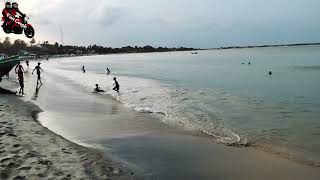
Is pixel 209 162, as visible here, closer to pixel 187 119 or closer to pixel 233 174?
pixel 233 174

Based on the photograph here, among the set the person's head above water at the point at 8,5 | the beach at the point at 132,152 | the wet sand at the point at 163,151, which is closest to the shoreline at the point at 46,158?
the beach at the point at 132,152

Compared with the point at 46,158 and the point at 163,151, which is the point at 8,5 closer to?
the point at 46,158

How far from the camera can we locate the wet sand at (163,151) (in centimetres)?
963

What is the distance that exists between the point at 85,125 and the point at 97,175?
7.25 meters

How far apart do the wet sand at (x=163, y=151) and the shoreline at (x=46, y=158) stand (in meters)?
0.68

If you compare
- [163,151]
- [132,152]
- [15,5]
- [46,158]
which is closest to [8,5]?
[15,5]

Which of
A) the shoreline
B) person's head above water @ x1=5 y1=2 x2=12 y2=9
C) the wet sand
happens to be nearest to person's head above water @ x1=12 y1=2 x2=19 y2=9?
person's head above water @ x1=5 y1=2 x2=12 y2=9

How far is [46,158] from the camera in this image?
941 cm

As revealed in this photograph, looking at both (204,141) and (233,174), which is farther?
(204,141)

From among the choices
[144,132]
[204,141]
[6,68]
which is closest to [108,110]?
[144,132]

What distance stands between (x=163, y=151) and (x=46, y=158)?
3.68 meters

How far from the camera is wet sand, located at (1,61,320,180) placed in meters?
9.63

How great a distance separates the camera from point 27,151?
980cm

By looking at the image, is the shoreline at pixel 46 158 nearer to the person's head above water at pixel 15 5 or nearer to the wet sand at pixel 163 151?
the wet sand at pixel 163 151
